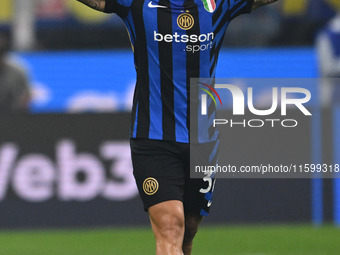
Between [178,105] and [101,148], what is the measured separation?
4029 millimetres

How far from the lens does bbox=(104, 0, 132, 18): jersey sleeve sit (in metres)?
4.72

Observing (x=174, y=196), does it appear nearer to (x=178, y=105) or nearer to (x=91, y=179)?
(x=178, y=105)

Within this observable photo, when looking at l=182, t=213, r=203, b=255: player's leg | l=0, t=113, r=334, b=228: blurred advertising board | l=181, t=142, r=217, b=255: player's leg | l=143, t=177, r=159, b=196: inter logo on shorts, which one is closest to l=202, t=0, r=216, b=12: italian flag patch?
l=181, t=142, r=217, b=255: player's leg

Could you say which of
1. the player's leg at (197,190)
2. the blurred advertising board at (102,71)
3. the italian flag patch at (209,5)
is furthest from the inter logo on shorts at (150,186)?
the blurred advertising board at (102,71)

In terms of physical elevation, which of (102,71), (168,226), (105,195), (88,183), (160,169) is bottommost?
(168,226)

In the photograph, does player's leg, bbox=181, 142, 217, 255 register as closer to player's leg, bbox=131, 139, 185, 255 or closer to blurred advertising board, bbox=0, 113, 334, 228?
player's leg, bbox=131, 139, 185, 255

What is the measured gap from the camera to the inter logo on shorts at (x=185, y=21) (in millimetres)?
4715

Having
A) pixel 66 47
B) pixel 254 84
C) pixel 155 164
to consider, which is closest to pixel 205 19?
pixel 155 164

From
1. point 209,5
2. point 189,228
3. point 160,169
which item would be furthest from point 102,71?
point 160,169

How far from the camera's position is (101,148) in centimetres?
866

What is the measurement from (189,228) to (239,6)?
136 centimetres

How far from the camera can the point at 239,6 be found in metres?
4.95

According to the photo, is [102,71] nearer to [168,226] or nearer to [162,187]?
[162,187]

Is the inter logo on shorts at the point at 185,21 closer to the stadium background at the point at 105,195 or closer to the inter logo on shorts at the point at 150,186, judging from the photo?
the inter logo on shorts at the point at 150,186
